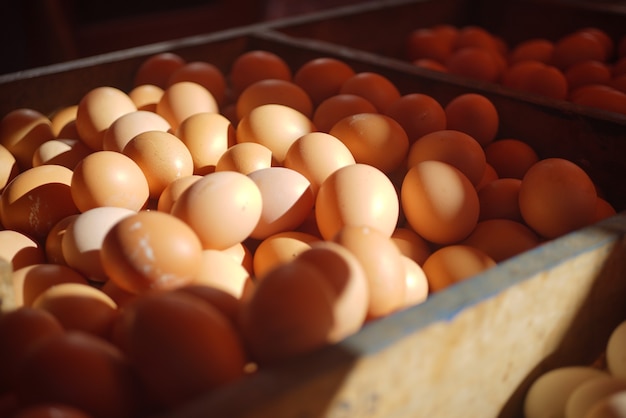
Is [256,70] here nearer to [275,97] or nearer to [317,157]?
[275,97]

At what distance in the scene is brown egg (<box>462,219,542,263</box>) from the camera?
99 centimetres

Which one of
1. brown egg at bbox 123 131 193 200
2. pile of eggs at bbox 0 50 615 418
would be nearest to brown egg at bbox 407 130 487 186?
pile of eggs at bbox 0 50 615 418

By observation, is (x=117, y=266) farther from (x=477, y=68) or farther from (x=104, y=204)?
(x=477, y=68)

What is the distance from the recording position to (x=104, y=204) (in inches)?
40.1

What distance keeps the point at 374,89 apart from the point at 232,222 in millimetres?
615

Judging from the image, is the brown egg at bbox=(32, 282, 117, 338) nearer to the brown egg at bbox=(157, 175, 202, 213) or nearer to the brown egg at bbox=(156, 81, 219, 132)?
the brown egg at bbox=(157, 175, 202, 213)

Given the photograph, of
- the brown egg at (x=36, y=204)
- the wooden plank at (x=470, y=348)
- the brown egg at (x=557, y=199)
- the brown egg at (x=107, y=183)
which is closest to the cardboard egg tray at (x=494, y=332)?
the wooden plank at (x=470, y=348)

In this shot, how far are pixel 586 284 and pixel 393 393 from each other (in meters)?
0.36

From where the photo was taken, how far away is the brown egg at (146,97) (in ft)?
4.73

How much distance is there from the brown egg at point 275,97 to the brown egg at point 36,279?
1.92ft

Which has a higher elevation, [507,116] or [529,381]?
[507,116]

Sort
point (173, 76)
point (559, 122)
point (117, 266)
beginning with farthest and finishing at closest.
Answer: point (173, 76), point (559, 122), point (117, 266)

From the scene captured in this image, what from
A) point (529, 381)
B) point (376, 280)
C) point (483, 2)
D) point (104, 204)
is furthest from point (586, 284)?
point (483, 2)

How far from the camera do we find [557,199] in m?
0.99
